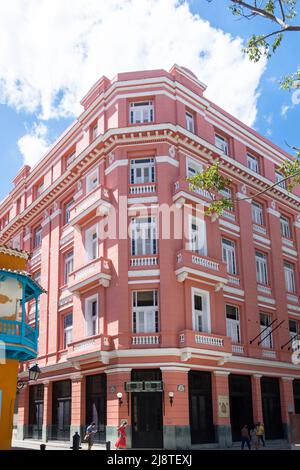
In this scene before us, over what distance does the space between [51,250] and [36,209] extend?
4.21 metres

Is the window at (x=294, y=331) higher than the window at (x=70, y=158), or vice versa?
the window at (x=70, y=158)

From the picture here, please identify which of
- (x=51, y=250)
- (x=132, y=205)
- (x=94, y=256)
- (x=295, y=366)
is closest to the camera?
(x=132, y=205)

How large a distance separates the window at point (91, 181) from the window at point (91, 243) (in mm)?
2737

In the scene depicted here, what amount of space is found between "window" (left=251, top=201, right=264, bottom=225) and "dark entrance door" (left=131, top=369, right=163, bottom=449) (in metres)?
13.2

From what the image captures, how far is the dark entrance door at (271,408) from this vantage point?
94.5 ft

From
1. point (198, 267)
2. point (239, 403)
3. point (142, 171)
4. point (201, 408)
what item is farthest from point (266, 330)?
point (142, 171)

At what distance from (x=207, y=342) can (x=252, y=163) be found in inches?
567

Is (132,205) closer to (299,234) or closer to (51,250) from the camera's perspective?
(51,250)

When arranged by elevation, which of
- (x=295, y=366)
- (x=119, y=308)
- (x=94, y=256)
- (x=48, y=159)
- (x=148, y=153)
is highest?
(x=48, y=159)

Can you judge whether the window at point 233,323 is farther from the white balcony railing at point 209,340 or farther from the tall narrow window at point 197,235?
the tall narrow window at point 197,235

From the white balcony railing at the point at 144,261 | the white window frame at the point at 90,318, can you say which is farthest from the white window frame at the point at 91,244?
the white balcony railing at the point at 144,261

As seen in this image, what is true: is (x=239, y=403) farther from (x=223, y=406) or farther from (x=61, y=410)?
(x=61, y=410)
